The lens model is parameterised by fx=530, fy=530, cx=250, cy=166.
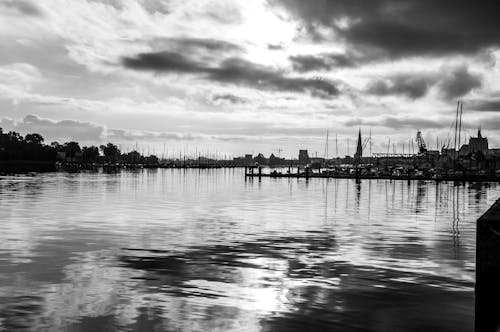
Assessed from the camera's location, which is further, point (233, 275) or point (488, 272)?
point (233, 275)

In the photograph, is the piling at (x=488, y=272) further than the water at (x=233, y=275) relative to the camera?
No

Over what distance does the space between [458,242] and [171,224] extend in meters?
20.2

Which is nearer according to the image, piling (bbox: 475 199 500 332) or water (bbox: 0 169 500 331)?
piling (bbox: 475 199 500 332)

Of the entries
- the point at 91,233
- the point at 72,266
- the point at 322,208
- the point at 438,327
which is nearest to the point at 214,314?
the point at 438,327

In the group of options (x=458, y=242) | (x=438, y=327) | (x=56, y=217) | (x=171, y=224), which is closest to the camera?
(x=438, y=327)

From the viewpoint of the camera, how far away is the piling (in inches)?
621

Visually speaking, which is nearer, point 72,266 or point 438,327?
point 438,327

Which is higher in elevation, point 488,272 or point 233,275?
point 488,272

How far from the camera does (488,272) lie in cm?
1611

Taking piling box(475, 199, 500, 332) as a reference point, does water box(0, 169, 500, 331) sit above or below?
below

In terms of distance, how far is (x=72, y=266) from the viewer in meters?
23.5

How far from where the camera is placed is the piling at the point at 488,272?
15773 millimetres

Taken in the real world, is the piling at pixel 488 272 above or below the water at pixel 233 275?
above

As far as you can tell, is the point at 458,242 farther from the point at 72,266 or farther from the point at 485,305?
the point at 72,266
